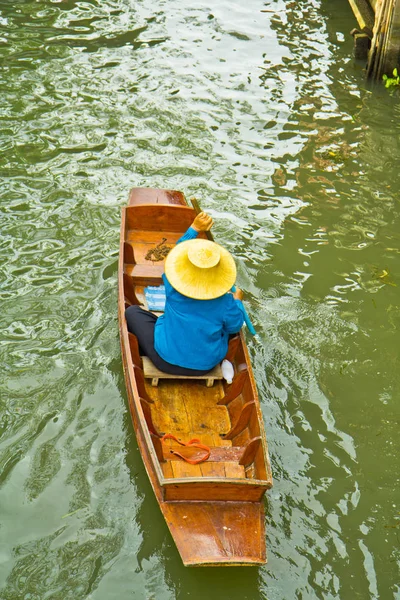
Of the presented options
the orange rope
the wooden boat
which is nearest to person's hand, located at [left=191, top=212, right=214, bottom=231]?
the wooden boat

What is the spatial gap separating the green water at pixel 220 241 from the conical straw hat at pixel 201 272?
1356 mm

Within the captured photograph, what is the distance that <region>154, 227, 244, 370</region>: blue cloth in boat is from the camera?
19.8 feet

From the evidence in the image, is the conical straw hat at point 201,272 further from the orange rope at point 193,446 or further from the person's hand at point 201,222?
the orange rope at point 193,446

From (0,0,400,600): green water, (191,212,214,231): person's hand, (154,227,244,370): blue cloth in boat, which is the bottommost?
(0,0,400,600): green water

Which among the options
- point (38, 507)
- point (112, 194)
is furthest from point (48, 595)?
point (112, 194)

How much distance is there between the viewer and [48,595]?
198 inches

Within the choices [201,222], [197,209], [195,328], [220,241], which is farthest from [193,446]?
[220,241]

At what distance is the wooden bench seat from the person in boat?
0.04 m

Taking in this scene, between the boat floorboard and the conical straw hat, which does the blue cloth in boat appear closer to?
the conical straw hat

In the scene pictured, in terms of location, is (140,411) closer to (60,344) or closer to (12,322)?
(60,344)

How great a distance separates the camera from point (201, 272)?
5.88 m

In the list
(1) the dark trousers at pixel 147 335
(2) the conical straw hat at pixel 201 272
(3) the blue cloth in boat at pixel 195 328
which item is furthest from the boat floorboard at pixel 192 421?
(2) the conical straw hat at pixel 201 272

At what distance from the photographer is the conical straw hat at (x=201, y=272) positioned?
232 inches

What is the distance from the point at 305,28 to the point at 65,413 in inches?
411
